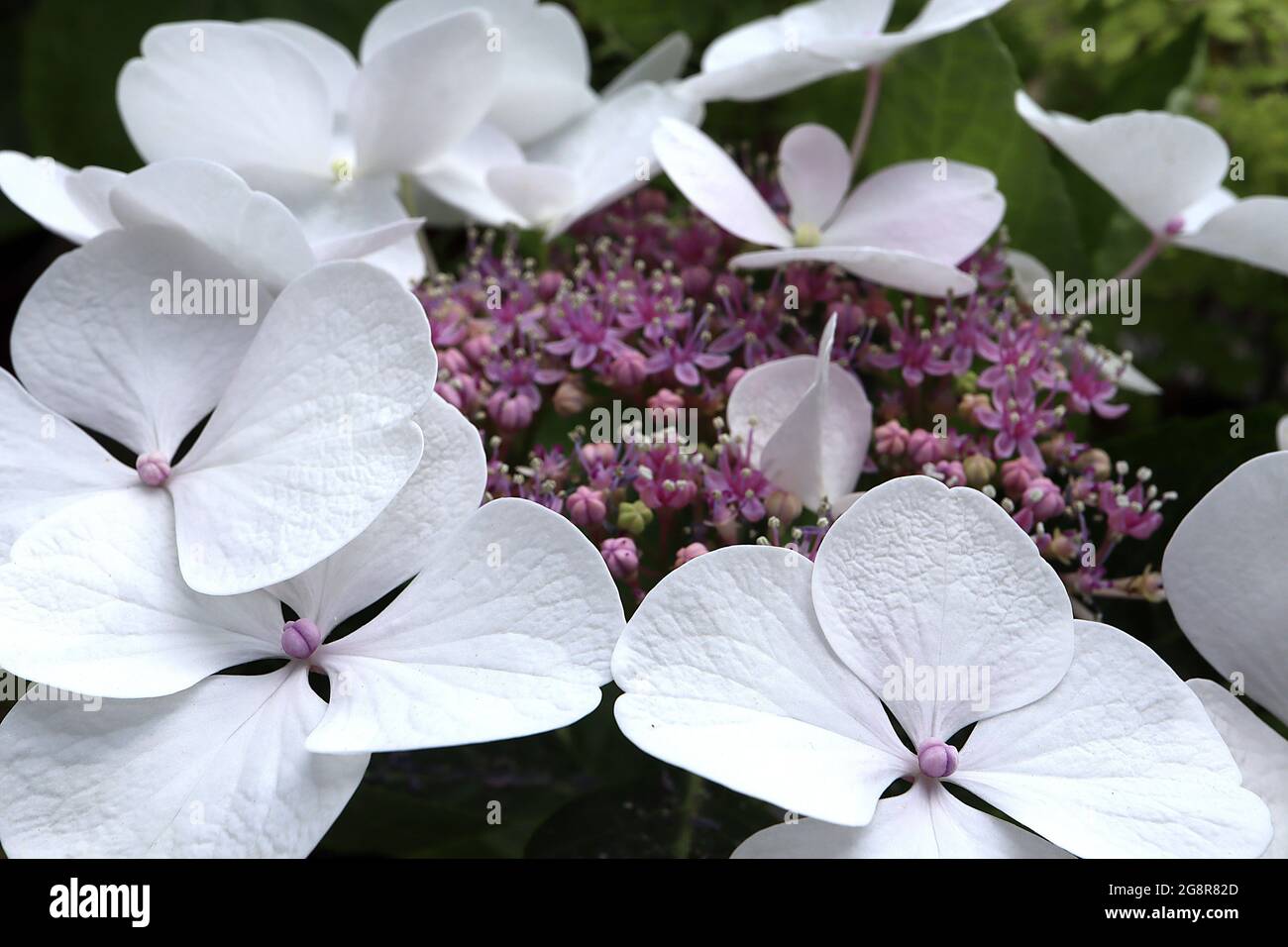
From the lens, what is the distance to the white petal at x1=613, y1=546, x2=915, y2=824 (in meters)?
0.42

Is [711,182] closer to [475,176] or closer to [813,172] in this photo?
[813,172]

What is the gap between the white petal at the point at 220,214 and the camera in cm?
52

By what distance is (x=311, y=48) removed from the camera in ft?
2.43

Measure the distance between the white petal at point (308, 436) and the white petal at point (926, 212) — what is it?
276mm

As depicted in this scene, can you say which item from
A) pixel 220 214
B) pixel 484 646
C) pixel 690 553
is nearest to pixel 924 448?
pixel 690 553

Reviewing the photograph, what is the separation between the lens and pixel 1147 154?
64 cm

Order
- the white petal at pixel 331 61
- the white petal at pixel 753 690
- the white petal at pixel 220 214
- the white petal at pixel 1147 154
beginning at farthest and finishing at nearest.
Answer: the white petal at pixel 331 61 → the white petal at pixel 1147 154 → the white petal at pixel 220 214 → the white petal at pixel 753 690

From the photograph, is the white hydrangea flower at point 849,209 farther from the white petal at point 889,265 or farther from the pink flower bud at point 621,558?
the pink flower bud at point 621,558

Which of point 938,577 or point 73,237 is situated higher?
point 73,237

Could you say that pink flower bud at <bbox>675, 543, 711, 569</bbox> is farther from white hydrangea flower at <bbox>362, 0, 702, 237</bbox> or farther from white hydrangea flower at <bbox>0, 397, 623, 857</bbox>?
white hydrangea flower at <bbox>362, 0, 702, 237</bbox>

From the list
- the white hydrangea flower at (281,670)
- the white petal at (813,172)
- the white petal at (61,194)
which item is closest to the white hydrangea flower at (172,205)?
the white petal at (61,194)
